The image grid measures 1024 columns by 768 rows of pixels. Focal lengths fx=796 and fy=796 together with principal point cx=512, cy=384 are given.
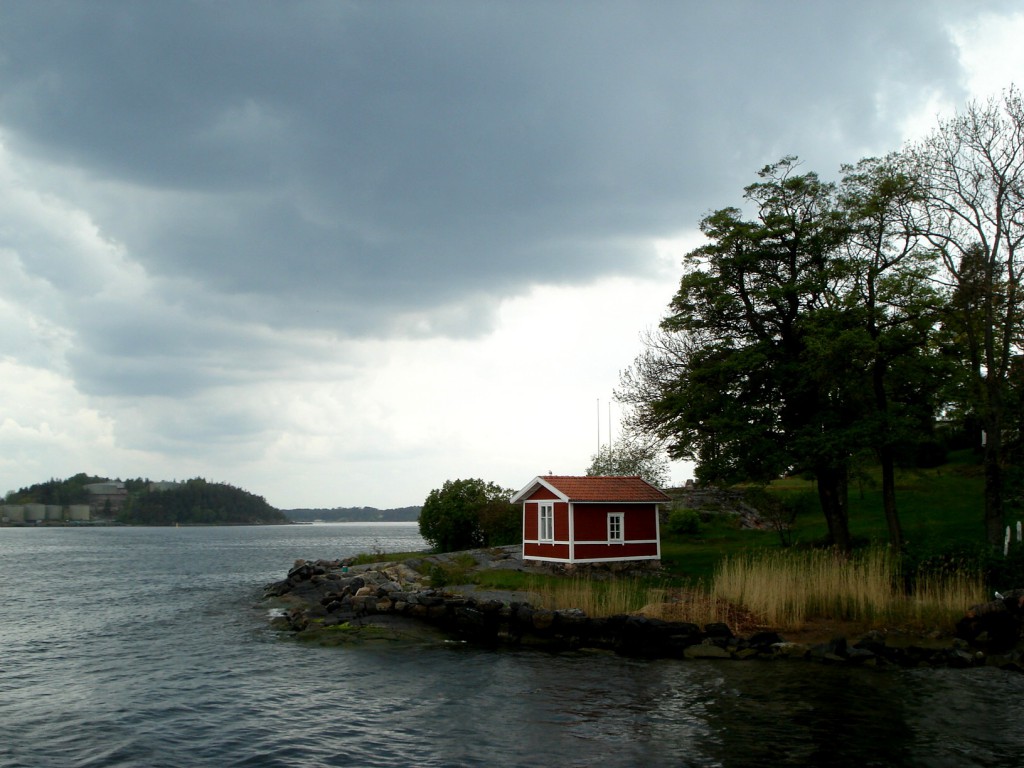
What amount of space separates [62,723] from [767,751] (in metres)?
13.1

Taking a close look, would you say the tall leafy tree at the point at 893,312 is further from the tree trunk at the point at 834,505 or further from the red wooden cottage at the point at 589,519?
the red wooden cottage at the point at 589,519

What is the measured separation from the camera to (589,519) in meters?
33.9

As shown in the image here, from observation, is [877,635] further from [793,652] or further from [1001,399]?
[1001,399]

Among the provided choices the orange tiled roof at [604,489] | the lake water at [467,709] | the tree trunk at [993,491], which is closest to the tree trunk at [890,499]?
the tree trunk at [993,491]

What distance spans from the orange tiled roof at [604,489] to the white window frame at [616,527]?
2.49ft

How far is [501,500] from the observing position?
49781 millimetres

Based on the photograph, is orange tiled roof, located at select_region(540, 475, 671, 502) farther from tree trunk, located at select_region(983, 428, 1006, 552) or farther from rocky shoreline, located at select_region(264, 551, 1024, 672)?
tree trunk, located at select_region(983, 428, 1006, 552)

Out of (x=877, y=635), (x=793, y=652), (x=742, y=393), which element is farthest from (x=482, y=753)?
(x=742, y=393)

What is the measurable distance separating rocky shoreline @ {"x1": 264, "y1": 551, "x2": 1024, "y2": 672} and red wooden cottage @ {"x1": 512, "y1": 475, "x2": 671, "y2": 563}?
6.03m

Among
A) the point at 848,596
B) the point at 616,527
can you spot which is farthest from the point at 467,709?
the point at 616,527

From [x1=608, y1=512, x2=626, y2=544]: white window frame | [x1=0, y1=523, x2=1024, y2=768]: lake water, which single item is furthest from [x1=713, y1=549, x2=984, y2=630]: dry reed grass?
[x1=608, y1=512, x2=626, y2=544]: white window frame

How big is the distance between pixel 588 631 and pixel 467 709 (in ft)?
24.1

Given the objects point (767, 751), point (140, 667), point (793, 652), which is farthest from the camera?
point (140, 667)

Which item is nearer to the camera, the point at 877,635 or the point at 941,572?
the point at 877,635
